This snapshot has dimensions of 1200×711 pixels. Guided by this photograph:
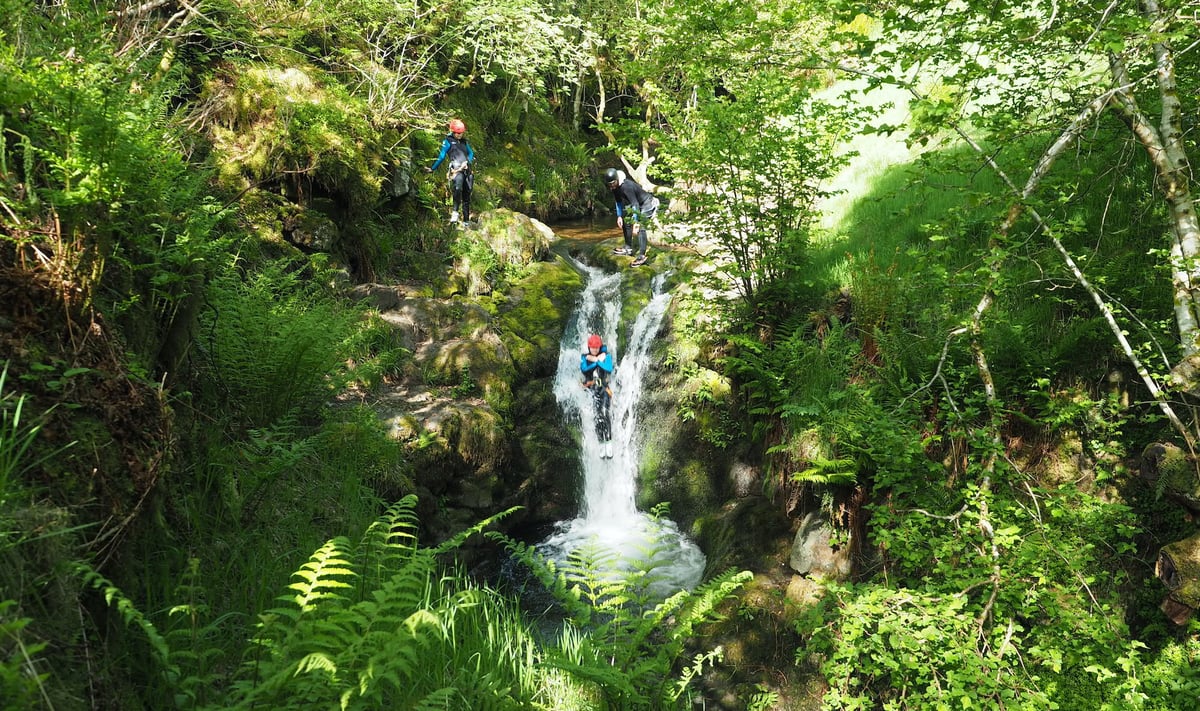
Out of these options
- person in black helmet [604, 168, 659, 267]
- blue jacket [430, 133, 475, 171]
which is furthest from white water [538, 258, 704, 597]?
blue jacket [430, 133, 475, 171]

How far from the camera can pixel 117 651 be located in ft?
6.89

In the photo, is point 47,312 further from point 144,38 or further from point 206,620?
point 144,38

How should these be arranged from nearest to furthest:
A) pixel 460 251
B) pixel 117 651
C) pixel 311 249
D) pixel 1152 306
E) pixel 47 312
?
pixel 117 651 < pixel 47 312 < pixel 1152 306 < pixel 311 249 < pixel 460 251

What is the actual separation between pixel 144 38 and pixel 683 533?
326 inches

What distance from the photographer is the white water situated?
8484 millimetres

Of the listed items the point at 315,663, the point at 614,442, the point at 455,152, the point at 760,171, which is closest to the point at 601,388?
the point at 614,442

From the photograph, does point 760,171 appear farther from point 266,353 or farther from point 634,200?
point 266,353

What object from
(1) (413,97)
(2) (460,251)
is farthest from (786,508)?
(1) (413,97)

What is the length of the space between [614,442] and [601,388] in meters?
0.92

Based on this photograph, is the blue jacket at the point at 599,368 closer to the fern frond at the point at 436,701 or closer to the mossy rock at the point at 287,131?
the mossy rock at the point at 287,131

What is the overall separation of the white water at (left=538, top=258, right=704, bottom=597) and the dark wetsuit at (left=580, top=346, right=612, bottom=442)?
128 mm

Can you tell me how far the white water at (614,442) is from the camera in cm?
848

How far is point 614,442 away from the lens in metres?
9.97

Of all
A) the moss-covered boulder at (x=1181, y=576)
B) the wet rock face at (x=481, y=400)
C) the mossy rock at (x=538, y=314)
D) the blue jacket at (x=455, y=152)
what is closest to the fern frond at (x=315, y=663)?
the moss-covered boulder at (x=1181, y=576)
